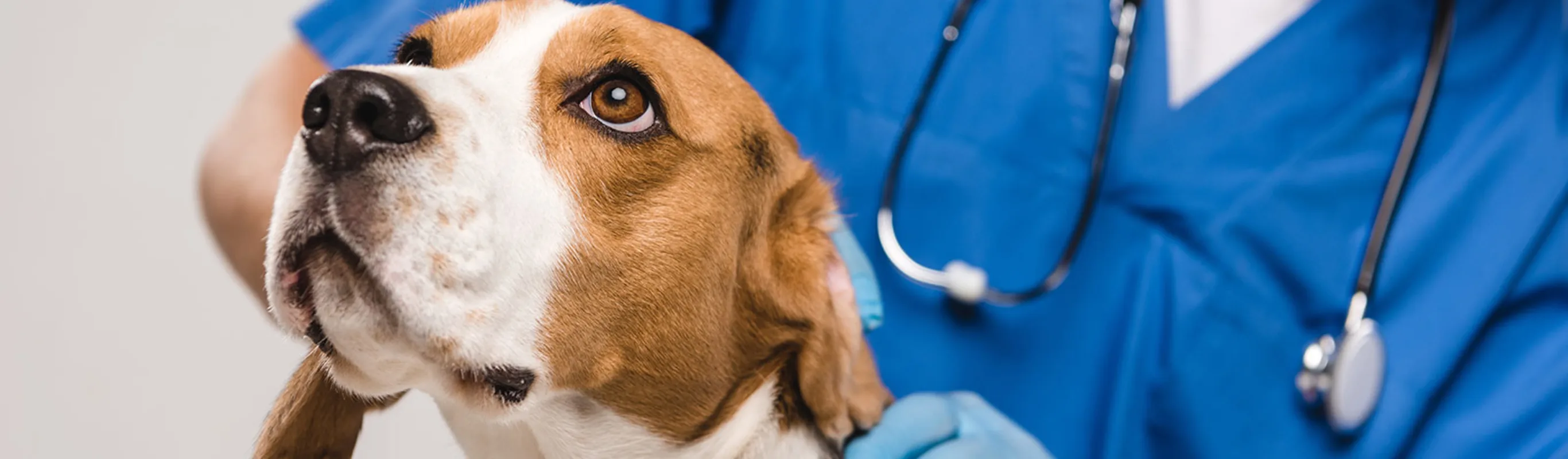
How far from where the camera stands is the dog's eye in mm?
1095

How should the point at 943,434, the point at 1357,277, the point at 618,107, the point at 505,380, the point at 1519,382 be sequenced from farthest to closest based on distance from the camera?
the point at 1357,277, the point at 1519,382, the point at 943,434, the point at 618,107, the point at 505,380

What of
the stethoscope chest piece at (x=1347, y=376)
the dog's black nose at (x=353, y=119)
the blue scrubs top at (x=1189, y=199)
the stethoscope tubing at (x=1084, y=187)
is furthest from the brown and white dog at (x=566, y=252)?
the stethoscope chest piece at (x=1347, y=376)

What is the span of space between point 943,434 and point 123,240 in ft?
6.23

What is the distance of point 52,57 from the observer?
2.21 metres

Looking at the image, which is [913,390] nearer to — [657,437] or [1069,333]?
[1069,333]

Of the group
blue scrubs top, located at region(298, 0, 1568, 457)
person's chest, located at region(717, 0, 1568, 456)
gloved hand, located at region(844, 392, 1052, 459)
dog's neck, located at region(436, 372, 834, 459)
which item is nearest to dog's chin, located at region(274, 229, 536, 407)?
dog's neck, located at region(436, 372, 834, 459)

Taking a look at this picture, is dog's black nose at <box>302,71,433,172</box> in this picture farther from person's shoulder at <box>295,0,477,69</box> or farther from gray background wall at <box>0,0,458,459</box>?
gray background wall at <box>0,0,458,459</box>

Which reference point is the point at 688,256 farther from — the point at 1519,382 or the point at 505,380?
the point at 1519,382

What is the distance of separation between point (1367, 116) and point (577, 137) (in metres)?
1.25

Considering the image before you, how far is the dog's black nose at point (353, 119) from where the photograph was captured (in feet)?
2.84

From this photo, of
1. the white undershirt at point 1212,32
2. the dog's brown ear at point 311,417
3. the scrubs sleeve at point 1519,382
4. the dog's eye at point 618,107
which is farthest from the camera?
the white undershirt at point 1212,32

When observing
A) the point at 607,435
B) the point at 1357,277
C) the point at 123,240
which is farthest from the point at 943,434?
the point at 123,240

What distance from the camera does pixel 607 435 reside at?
3.84 feet

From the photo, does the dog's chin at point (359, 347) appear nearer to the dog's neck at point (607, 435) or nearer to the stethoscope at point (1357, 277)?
the dog's neck at point (607, 435)
